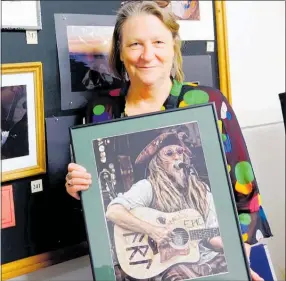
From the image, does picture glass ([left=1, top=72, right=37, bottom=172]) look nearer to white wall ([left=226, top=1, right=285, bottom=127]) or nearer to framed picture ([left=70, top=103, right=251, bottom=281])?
framed picture ([left=70, top=103, right=251, bottom=281])

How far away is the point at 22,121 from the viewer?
1.15 m

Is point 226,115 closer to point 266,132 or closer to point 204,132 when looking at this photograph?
point 204,132

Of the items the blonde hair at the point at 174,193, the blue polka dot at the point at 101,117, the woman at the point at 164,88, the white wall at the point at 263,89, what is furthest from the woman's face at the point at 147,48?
the white wall at the point at 263,89

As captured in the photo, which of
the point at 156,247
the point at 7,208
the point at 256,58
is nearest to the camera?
the point at 156,247

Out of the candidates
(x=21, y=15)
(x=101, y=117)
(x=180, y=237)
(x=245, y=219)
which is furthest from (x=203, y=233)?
(x=21, y=15)

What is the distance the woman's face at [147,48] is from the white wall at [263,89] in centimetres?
61

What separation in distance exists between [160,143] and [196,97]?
212mm

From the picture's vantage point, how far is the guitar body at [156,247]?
924 millimetres

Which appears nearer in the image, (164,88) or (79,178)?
(79,178)

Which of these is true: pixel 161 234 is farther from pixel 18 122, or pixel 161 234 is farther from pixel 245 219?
pixel 18 122

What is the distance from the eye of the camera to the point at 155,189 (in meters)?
0.95

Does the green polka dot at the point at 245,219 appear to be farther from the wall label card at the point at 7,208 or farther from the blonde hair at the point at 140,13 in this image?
the wall label card at the point at 7,208

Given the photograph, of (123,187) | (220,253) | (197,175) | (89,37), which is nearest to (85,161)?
(123,187)

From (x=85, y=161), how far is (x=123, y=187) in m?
0.10
